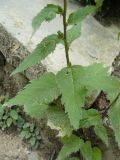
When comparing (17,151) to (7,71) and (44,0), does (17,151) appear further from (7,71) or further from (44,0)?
(44,0)

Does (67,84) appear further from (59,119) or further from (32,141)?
(32,141)

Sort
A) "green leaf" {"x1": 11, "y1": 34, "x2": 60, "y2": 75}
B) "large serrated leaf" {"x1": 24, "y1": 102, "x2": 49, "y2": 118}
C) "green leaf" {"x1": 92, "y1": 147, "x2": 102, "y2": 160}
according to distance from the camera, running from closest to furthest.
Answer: "green leaf" {"x1": 11, "y1": 34, "x2": 60, "y2": 75}, "large serrated leaf" {"x1": 24, "y1": 102, "x2": 49, "y2": 118}, "green leaf" {"x1": 92, "y1": 147, "x2": 102, "y2": 160}

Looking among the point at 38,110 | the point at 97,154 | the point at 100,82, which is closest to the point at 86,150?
the point at 97,154

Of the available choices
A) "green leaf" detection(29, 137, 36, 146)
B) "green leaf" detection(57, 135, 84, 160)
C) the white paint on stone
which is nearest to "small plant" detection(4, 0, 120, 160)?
"green leaf" detection(57, 135, 84, 160)

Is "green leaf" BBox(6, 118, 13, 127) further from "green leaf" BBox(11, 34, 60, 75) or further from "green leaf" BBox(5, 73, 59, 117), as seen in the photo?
"green leaf" BBox(11, 34, 60, 75)

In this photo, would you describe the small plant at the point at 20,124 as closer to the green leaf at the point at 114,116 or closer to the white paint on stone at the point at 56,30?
the white paint on stone at the point at 56,30

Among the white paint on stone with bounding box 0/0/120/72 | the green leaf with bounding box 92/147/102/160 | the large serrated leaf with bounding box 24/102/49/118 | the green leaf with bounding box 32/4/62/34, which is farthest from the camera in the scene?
the white paint on stone with bounding box 0/0/120/72
